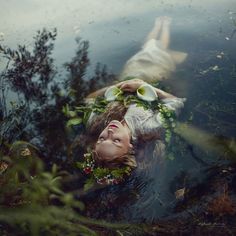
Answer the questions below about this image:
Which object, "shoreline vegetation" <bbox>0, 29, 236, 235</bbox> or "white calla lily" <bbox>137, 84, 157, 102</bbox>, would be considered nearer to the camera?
"shoreline vegetation" <bbox>0, 29, 236, 235</bbox>

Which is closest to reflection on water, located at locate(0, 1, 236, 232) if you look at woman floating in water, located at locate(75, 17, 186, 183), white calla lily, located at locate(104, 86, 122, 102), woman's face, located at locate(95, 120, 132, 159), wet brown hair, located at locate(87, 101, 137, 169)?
woman floating in water, located at locate(75, 17, 186, 183)

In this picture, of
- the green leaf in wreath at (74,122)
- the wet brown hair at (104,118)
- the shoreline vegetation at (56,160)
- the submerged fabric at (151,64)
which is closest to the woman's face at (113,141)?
the wet brown hair at (104,118)

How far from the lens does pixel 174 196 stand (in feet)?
13.8

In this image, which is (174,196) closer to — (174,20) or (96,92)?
(96,92)

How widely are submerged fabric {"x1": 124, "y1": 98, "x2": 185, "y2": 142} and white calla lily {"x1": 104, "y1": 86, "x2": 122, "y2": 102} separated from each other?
0.27 m

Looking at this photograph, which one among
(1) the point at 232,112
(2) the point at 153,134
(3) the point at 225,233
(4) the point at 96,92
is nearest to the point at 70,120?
(4) the point at 96,92

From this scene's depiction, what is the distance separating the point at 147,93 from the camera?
492cm

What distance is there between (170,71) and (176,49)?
1.71 ft

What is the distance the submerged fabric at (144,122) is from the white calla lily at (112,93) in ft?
0.88

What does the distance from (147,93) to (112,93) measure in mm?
447

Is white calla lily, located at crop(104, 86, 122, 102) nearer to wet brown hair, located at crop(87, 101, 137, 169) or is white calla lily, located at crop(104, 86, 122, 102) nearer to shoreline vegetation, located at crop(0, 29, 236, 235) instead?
wet brown hair, located at crop(87, 101, 137, 169)

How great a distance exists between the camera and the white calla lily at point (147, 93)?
489 centimetres

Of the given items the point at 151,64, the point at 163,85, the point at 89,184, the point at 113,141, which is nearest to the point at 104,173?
the point at 89,184

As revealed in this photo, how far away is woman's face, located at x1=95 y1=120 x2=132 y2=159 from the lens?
14.2ft
